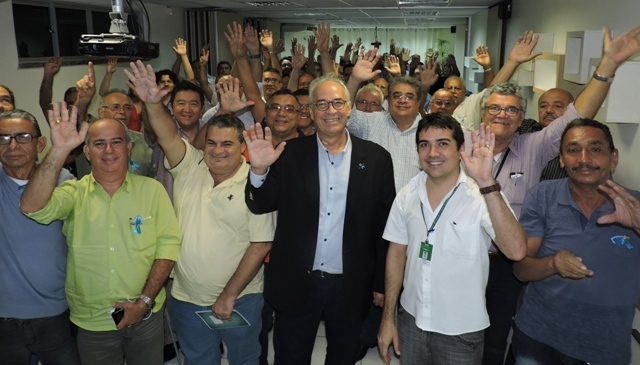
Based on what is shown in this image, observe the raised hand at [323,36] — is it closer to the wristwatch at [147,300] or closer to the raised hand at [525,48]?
the raised hand at [525,48]

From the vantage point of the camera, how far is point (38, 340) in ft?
7.35

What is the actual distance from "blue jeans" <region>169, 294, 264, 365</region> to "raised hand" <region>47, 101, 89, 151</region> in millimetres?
903

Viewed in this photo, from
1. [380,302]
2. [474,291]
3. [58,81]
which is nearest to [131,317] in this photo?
[380,302]

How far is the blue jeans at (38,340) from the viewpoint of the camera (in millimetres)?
2205

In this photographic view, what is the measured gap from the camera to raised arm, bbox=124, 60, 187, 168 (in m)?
2.42

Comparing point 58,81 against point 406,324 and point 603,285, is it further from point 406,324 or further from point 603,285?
point 603,285

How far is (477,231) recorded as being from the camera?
192cm

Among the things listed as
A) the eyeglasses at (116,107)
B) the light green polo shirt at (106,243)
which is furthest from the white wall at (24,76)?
the light green polo shirt at (106,243)

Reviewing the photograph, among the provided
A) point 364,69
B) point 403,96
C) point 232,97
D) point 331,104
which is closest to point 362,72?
point 364,69

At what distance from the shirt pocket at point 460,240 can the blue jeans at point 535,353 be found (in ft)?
1.72

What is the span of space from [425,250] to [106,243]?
4.62 feet

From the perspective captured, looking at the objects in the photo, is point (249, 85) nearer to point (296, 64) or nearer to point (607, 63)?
point (296, 64)

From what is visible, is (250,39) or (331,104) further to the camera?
(250,39)

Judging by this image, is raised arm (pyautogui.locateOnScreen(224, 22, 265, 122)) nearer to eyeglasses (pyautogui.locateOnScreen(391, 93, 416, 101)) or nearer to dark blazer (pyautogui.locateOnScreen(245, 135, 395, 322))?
eyeglasses (pyautogui.locateOnScreen(391, 93, 416, 101))
